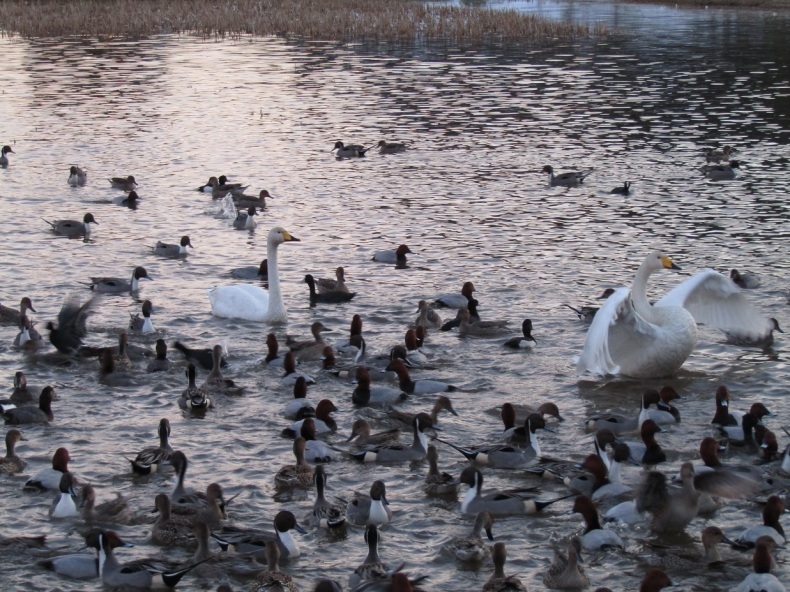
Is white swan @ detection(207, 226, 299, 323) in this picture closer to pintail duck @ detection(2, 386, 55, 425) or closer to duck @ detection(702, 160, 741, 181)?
pintail duck @ detection(2, 386, 55, 425)

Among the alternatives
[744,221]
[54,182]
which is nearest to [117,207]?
[54,182]

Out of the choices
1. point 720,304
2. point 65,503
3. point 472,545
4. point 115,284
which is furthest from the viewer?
point 115,284

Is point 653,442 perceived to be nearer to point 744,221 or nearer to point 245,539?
point 245,539

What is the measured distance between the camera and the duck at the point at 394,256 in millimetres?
17938

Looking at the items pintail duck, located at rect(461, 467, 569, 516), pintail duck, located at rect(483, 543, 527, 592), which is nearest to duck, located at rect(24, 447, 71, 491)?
pintail duck, located at rect(461, 467, 569, 516)

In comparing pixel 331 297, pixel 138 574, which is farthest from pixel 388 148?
pixel 138 574

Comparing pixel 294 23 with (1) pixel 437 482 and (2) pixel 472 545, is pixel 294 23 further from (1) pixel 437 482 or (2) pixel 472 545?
(2) pixel 472 545

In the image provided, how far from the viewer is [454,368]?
44.9ft

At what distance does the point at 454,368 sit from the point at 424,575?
197 inches

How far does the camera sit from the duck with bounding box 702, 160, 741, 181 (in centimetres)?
2294

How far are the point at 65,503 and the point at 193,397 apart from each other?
2464 mm

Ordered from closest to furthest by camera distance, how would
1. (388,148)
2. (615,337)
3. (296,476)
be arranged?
(296,476), (615,337), (388,148)

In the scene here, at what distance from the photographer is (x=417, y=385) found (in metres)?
12.7

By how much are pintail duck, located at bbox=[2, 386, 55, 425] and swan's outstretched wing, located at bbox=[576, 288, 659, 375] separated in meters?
5.47
